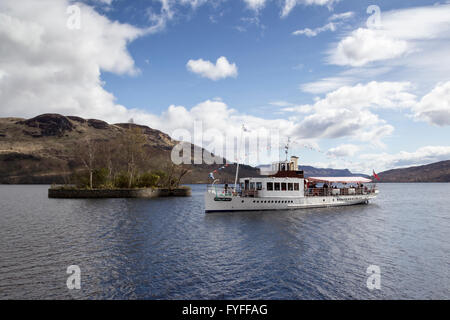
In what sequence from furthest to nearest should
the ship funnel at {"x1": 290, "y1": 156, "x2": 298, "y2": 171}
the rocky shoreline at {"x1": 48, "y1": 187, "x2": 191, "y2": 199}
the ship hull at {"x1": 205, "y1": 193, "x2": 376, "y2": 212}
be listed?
1. the rocky shoreline at {"x1": 48, "y1": 187, "x2": 191, "y2": 199}
2. the ship funnel at {"x1": 290, "y1": 156, "x2": 298, "y2": 171}
3. the ship hull at {"x1": 205, "y1": 193, "x2": 376, "y2": 212}

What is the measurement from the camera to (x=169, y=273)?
717 inches

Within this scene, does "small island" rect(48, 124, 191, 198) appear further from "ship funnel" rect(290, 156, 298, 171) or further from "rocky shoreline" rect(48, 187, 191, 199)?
"ship funnel" rect(290, 156, 298, 171)

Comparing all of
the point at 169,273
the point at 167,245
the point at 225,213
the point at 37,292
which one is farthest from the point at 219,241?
the point at 225,213

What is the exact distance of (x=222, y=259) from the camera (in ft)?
70.4

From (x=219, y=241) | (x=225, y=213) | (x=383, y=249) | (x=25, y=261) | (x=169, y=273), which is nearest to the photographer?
(x=169, y=273)

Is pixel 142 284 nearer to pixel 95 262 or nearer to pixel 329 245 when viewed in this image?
pixel 95 262

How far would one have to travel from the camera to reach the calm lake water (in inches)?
624

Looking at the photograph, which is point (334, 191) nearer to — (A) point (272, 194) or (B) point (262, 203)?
(A) point (272, 194)

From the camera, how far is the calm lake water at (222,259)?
624 inches
